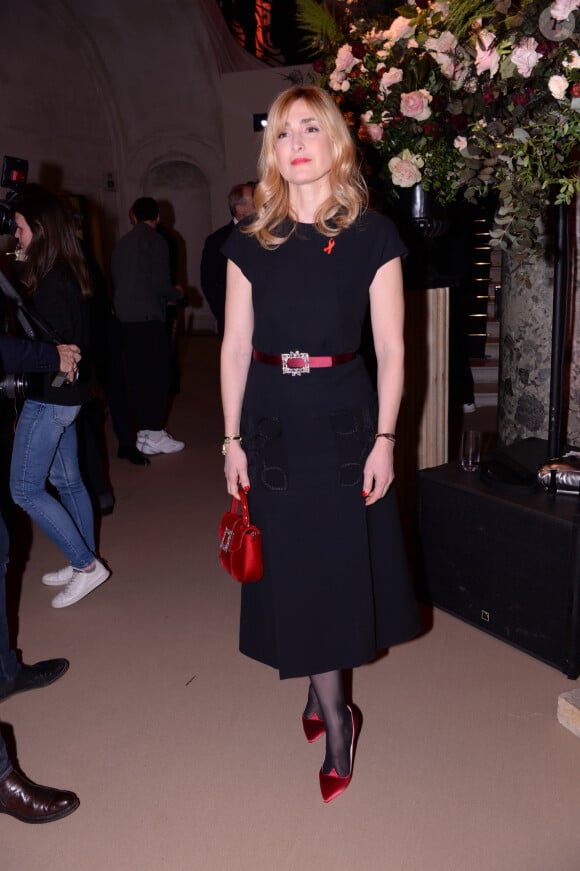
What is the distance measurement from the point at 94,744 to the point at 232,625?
2.75 ft

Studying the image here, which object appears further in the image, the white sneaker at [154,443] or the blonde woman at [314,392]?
the white sneaker at [154,443]

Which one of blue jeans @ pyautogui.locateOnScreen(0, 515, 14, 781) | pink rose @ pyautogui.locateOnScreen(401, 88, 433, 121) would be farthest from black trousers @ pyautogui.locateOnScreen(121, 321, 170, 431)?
pink rose @ pyautogui.locateOnScreen(401, 88, 433, 121)

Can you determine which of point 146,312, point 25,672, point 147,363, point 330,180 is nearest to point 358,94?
Result: point 330,180

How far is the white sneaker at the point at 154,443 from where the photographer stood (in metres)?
5.54

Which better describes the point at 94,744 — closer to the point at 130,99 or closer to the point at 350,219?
the point at 350,219

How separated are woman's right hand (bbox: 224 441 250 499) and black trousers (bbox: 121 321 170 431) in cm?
346

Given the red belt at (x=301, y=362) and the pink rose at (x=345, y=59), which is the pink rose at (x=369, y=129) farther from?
the red belt at (x=301, y=362)

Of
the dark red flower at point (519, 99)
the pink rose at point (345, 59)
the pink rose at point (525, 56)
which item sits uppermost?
the pink rose at point (345, 59)

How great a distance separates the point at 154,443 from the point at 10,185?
8.97 ft

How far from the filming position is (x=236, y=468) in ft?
6.73

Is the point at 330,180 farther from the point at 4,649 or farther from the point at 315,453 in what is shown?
the point at 4,649

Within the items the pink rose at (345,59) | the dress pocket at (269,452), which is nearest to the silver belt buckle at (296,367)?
the dress pocket at (269,452)

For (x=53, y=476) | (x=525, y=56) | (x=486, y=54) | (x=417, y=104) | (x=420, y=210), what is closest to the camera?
(x=525, y=56)

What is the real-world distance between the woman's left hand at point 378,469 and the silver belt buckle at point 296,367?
267 millimetres
